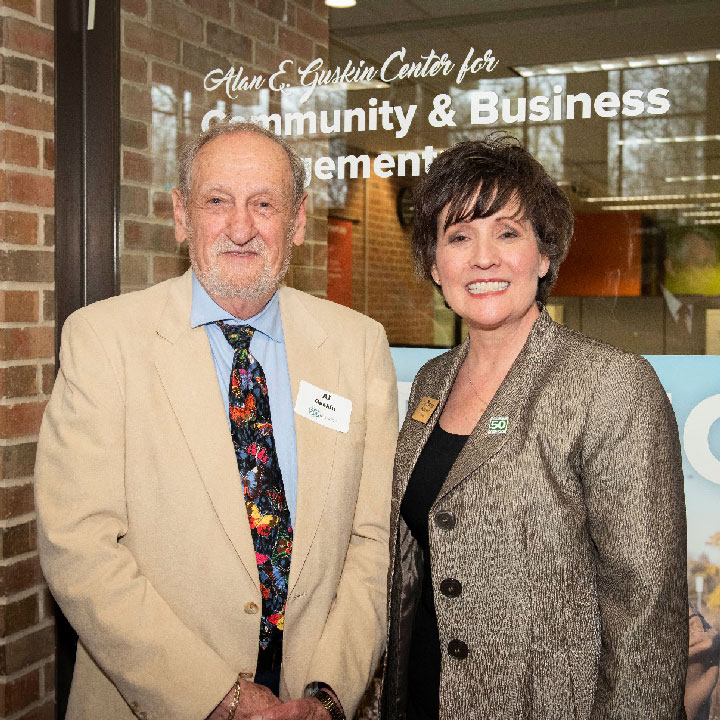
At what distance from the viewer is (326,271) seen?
2902 mm

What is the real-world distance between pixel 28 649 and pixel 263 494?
1.42 m

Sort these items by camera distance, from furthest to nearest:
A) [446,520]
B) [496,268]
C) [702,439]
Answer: [702,439], [496,268], [446,520]

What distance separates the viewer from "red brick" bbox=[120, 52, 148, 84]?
3.04 metres

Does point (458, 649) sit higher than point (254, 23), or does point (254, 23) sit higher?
point (254, 23)

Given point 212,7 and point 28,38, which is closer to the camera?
point 28,38

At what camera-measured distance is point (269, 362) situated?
2211mm

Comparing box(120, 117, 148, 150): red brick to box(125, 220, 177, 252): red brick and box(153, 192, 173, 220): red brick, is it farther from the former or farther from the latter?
box(125, 220, 177, 252): red brick

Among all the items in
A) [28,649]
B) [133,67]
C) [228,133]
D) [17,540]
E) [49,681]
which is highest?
[133,67]

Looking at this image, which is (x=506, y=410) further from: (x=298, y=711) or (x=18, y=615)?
(x=18, y=615)

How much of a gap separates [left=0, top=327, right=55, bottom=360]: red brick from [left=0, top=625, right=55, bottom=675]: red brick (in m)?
0.98

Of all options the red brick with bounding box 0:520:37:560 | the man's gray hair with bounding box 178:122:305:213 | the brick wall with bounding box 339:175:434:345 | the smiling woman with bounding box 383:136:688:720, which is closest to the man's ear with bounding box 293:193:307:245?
the man's gray hair with bounding box 178:122:305:213

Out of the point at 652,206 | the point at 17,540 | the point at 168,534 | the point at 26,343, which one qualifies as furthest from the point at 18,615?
the point at 652,206

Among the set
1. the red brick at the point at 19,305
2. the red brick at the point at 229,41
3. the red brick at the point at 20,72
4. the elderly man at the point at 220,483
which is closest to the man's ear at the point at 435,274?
the elderly man at the point at 220,483

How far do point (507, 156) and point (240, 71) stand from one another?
1341 mm
